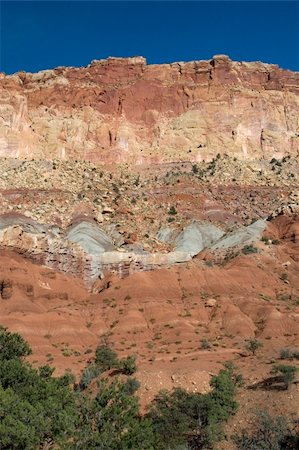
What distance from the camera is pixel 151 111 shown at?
9175cm

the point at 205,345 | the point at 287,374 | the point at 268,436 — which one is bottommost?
the point at 268,436

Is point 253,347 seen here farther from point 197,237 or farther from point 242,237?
point 197,237

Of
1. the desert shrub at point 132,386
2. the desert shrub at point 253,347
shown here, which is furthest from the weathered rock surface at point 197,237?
the desert shrub at point 132,386

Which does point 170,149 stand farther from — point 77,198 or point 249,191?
point 77,198

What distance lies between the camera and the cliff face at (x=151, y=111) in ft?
286

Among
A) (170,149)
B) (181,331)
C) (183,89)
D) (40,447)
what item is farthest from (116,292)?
(183,89)

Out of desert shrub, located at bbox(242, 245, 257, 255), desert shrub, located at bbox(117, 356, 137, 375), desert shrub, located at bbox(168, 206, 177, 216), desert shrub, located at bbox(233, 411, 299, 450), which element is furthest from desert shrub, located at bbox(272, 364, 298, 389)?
desert shrub, located at bbox(168, 206, 177, 216)

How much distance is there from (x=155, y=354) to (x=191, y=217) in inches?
1316

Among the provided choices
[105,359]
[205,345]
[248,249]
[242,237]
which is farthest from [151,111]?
[105,359]

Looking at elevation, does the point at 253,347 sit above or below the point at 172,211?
below

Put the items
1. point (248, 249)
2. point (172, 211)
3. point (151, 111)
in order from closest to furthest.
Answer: point (248, 249) → point (172, 211) → point (151, 111)

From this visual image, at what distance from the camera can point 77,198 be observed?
71875 mm

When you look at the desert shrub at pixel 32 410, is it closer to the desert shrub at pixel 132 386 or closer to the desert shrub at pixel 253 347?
the desert shrub at pixel 132 386

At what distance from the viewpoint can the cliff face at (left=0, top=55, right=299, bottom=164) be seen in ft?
286
